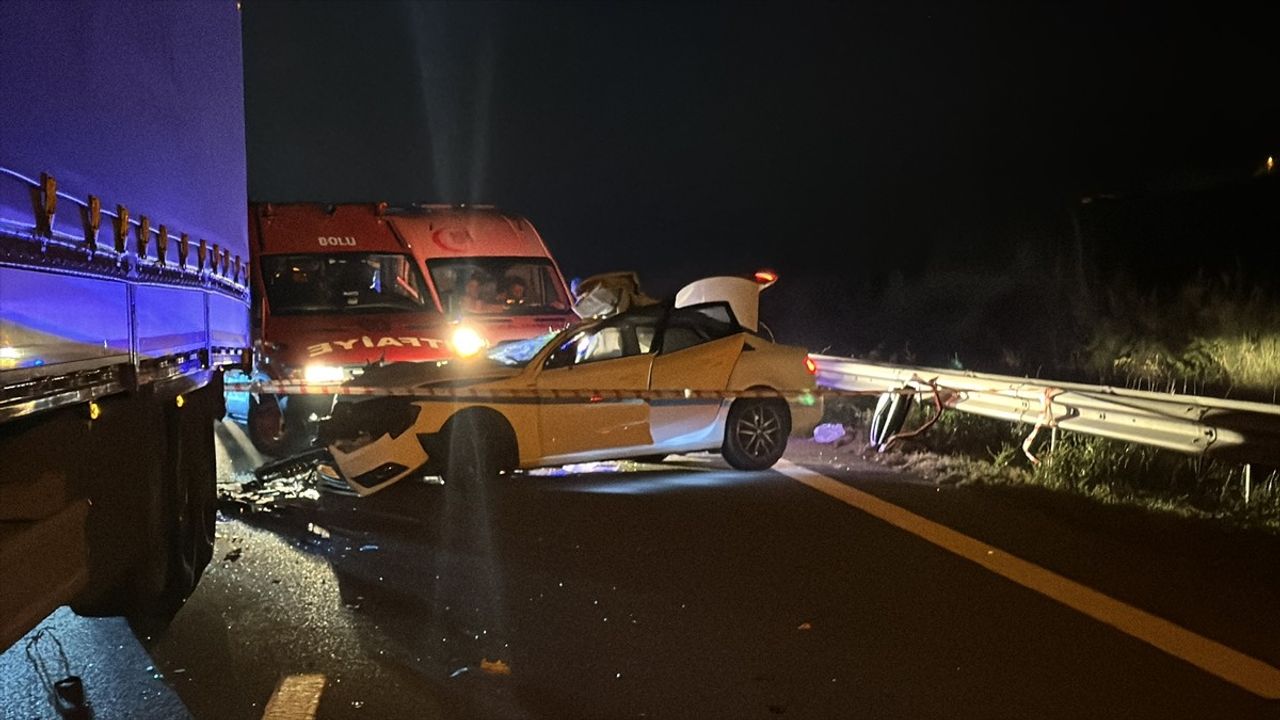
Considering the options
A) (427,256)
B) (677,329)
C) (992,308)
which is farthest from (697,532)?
(992,308)

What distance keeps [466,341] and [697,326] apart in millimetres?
3171

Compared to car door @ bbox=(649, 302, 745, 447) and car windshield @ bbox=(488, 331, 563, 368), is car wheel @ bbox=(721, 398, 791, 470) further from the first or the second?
car windshield @ bbox=(488, 331, 563, 368)

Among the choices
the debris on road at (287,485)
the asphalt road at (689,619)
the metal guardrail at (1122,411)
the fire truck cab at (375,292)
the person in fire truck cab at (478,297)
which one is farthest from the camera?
the person in fire truck cab at (478,297)

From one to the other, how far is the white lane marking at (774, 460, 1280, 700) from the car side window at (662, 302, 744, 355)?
2262mm

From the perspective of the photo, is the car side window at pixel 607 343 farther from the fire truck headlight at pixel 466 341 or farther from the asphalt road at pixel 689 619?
the fire truck headlight at pixel 466 341

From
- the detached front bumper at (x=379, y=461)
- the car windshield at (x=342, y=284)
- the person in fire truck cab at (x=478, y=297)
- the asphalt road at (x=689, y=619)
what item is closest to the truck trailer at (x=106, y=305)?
the asphalt road at (x=689, y=619)

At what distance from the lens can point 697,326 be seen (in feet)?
34.7

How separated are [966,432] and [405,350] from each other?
5.59 m

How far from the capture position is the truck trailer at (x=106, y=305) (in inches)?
145

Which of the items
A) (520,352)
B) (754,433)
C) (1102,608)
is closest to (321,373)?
(520,352)

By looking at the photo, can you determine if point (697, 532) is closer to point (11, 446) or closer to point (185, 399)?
point (185, 399)

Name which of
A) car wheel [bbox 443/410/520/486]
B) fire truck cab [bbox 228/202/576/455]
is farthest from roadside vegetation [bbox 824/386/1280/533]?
fire truck cab [bbox 228/202/576/455]

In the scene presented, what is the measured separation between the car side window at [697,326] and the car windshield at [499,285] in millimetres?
3601

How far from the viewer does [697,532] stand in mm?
7879
